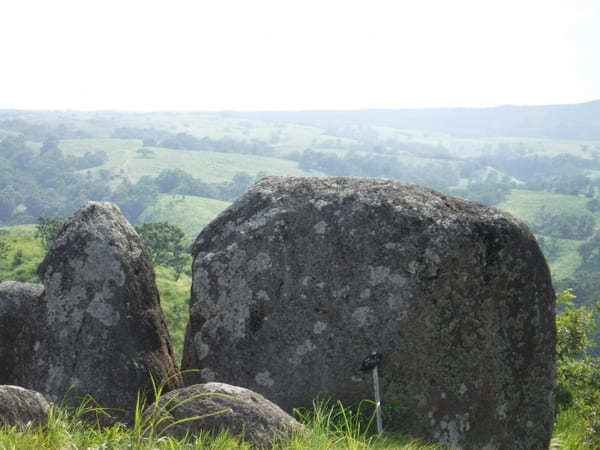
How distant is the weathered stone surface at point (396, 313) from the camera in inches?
330

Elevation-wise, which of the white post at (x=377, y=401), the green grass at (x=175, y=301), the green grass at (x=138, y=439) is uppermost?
the green grass at (x=138, y=439)

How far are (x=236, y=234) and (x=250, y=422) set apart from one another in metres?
3.98

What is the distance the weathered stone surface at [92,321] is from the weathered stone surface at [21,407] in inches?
84.4

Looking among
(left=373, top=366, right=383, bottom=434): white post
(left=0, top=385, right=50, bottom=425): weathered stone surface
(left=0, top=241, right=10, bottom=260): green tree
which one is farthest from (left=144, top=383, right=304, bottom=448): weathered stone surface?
(left=0, top=241, right=10, bottom=260): green tree

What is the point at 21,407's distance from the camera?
5.90m

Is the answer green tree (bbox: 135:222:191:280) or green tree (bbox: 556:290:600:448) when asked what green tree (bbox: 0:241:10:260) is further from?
green tree (bbox: 556:290:600:448)

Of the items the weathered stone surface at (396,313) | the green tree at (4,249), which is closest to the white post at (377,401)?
the weathered stone surface at (396,313)

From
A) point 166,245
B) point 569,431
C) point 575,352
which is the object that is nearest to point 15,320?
point 569,431

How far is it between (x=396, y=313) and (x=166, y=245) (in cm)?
10865

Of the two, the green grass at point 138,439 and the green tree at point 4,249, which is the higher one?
the green grass at point 138,439

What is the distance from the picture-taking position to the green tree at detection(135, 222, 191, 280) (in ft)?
365

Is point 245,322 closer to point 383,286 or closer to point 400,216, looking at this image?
point 383,286

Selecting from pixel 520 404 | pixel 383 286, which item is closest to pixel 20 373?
pixel 383 286

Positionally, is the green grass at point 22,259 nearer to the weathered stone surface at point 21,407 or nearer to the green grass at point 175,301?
the green grass at point 175,301
